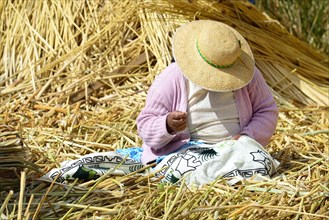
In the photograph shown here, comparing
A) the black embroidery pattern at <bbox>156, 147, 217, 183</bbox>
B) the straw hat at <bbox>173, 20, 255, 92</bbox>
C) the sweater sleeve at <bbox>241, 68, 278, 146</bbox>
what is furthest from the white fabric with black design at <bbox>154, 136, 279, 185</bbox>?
the straw hat at <bbox>173, 20, 255, 92</bbox>

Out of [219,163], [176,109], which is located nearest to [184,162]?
[219,163]

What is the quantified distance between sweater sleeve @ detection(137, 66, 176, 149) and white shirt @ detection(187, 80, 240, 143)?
10cm

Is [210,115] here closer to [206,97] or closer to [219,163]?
[206,97]

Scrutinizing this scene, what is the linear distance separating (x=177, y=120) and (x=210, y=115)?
0.84 feet

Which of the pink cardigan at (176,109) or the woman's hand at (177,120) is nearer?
the woman's hand at (177,120)

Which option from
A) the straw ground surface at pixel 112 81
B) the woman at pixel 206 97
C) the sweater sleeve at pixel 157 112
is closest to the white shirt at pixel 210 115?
the woman at pixel 206 97

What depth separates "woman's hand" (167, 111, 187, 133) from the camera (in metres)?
3.50

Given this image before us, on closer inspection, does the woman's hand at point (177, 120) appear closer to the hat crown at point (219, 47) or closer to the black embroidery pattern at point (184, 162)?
the black embroidery pattern at point (184, 162)

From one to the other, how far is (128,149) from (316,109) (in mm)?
1505

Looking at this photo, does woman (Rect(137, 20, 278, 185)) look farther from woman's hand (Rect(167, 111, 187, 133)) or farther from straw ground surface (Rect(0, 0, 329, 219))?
straw ground surface (Rect(0, 0, 329, 219))

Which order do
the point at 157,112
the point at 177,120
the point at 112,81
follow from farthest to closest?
the point at 112,81
the point at 157,112
the point at 177,120

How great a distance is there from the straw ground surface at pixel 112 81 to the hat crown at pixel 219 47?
21.4 inches

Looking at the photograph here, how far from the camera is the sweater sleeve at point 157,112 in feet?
11.9

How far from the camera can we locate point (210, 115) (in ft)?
12.2
